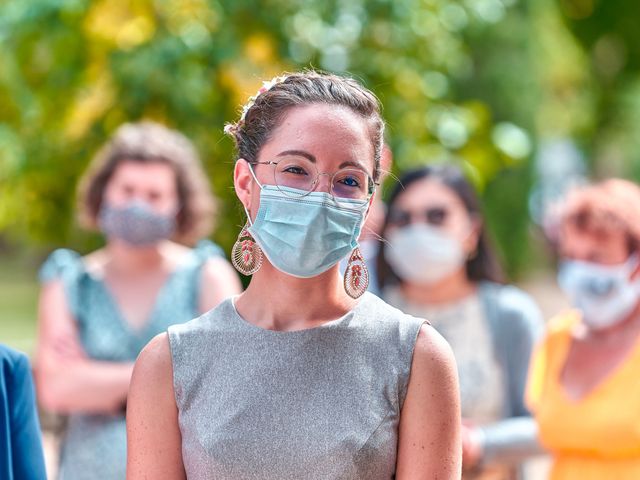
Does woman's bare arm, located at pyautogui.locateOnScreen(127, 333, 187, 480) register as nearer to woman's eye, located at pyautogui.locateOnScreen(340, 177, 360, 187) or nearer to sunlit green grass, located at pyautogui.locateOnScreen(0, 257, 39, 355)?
woman's eye, located at pyautogui.locateOnScreen(340, 177, 360, 187)

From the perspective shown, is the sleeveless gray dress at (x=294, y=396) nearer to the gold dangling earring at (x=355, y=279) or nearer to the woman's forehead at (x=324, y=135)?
the gold dangling earring at (x=355, y=279)

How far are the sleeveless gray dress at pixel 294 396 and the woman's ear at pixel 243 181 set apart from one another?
0.29m

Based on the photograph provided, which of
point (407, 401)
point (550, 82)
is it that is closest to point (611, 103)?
point (550, 82)

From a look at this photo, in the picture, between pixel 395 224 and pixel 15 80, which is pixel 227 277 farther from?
pixel 15 80

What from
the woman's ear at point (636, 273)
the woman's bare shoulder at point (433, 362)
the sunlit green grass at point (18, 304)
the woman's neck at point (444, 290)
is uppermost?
the woman's bare shoulder at point (433, 362)

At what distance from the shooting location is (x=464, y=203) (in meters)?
4.91

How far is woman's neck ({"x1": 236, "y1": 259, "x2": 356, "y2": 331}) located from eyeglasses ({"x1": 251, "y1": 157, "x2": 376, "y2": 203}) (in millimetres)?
182

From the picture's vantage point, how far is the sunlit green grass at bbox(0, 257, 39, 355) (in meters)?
18.9

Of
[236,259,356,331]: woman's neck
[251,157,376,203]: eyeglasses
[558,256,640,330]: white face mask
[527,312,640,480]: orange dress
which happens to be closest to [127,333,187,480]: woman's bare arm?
[236,259,356,331]: woman's neck

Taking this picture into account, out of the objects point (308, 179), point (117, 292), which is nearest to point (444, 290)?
point (117, 292)

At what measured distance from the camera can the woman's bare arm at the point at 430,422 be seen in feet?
7.39

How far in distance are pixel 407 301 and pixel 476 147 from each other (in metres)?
2.60

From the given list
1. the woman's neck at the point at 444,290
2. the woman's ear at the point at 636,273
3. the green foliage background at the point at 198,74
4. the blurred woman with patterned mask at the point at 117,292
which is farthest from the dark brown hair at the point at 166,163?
the woman's ear at the point at 636,273

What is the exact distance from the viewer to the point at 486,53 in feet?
58.2
